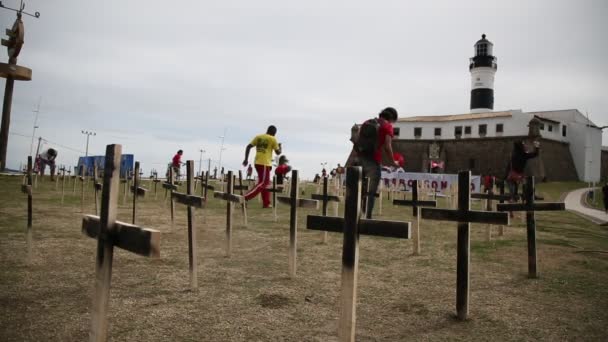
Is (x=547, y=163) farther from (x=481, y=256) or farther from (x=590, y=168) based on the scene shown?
(x=481, y=256)

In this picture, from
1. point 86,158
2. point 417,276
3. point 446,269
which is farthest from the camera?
point 86,158

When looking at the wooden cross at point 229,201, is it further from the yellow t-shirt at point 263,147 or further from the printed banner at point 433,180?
the printed banner at point 433,180

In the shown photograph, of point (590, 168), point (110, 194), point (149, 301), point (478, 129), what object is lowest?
point (149, 301)

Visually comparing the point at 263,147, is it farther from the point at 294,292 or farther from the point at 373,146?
the point at 294,292

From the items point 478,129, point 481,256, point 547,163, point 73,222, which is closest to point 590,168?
point 547,163

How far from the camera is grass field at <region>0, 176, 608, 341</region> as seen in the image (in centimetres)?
347

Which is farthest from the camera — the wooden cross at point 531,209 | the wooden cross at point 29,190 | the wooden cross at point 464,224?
the wooden cross at point 29,190

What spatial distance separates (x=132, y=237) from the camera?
7.93 feet

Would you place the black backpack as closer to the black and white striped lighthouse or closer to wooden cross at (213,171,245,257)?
wooden cross at (213,171,245,257)

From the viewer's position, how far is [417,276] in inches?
215

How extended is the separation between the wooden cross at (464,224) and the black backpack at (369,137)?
2887mm

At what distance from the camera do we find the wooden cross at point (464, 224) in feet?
12.7

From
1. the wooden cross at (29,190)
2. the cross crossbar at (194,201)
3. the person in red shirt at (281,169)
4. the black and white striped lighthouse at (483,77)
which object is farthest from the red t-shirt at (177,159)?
the black and white striped lighthouse at (483,77)

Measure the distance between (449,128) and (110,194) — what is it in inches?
2130
